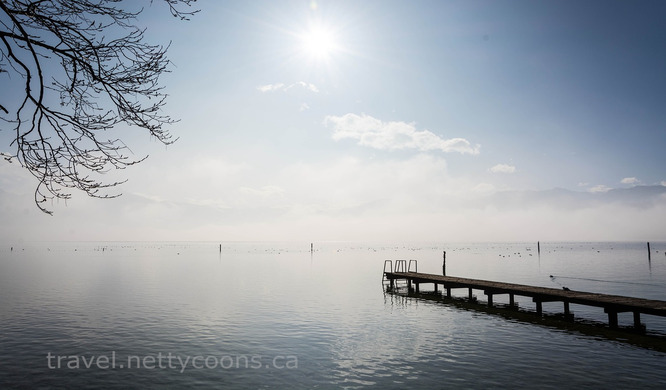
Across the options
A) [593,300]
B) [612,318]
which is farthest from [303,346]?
[612,318]

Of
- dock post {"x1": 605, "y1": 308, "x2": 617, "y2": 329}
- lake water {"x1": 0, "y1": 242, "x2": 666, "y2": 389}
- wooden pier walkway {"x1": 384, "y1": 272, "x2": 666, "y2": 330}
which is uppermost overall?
wooden pier walkway {"x1": 384, "y1": 272, "x2": 666, "y2": 330}

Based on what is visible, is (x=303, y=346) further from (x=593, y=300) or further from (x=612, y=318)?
(x=612, y=318)

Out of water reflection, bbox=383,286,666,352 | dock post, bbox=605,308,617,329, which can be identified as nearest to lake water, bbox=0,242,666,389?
water reflection, bbox=383,286,666,352

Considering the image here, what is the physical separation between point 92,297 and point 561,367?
35.2 metres

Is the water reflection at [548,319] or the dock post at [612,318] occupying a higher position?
the dock post at [612,318]

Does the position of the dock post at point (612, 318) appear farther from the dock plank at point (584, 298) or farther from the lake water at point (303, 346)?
the lake water at point (303, 346)

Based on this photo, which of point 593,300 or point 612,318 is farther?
point 593,300

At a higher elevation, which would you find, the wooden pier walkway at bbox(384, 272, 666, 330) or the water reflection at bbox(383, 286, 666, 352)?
the wooden pier walkway at bbox(384, 272, 666, 330)

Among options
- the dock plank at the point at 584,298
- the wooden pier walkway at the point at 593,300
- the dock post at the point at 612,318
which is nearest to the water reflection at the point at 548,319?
the dock post at the point at 612,318

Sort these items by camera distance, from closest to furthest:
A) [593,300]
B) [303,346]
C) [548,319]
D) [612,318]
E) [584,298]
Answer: [303,346], [612,318], [593,300], [584,298], [548,319]

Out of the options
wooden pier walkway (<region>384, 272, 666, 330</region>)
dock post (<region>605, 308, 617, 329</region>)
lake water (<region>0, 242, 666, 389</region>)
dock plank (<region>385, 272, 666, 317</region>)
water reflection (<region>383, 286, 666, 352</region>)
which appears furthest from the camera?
dock post (<region>605, 308, 617, 329</region>)

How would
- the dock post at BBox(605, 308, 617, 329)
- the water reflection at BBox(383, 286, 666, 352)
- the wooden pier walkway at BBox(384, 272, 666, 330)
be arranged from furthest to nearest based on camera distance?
the dock post at BBox(605, 308, 617, 329)
the wooden pier walkway at BBox(384, 272, 666, 330)
the water reflection at BBox(383, 286, 666, 352)

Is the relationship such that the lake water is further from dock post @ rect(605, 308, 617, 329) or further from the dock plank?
the dock plank

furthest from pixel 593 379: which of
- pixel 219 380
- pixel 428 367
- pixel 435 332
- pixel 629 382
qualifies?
pixel 219 380
